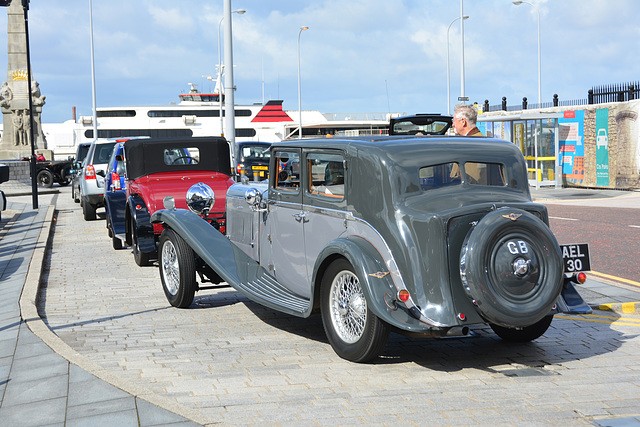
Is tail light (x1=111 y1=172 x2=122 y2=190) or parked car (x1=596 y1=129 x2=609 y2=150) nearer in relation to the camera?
tail light (x1=111 y1=172 x2=122 y2=190)

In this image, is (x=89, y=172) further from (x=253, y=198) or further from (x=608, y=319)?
(x=608, y=319)

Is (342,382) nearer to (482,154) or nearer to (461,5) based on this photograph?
(482,154)

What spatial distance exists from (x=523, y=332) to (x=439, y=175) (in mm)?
1585

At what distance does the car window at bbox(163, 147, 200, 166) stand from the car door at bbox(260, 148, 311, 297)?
505 cm

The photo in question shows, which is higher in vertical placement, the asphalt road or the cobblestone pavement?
the asphalt road

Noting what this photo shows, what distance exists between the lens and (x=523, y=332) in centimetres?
629

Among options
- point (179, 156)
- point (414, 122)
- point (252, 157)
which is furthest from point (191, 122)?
point (414, 122)

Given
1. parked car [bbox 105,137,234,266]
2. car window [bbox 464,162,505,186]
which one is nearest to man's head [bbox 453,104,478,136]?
car window [bbox 464,162,505,186]

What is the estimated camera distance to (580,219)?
1600 cm

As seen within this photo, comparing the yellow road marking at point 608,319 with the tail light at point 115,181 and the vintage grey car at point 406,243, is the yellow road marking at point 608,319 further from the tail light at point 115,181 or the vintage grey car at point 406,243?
the tail light at point 115,181

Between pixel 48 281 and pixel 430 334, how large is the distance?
6.29 m

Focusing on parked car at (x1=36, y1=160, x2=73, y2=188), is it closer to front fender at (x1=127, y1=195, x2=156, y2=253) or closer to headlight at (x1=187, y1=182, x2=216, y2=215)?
front fender at (x1=127, y1=195, x2=156, y2=253)

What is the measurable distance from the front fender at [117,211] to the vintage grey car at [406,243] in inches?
225

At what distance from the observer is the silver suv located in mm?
17734
